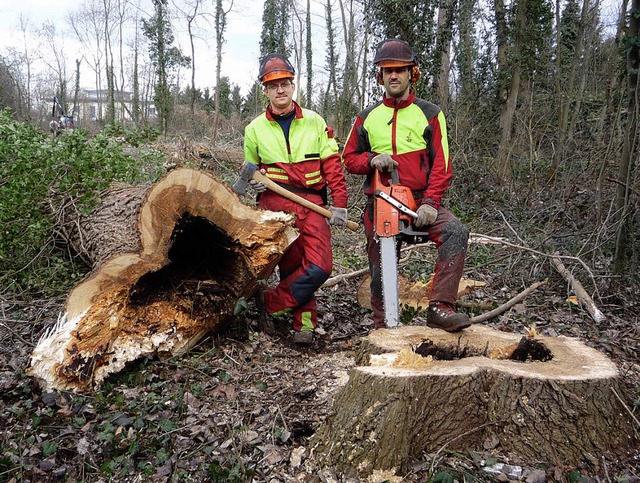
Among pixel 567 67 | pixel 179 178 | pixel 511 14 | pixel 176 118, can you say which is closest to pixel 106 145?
pixel 179 178

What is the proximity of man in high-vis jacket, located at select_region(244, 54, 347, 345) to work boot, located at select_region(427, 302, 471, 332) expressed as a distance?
106 cm

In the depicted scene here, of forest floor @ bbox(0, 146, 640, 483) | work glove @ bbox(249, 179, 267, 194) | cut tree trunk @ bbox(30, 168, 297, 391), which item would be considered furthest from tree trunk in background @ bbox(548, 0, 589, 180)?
cut tree trunk @ bbox(30, 168, 297, 391)

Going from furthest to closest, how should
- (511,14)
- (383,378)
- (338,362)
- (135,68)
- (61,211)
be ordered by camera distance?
(135,68) → (511,14) → (61,211) → (338,362) → (383,378)

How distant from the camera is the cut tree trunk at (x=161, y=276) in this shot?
314cm

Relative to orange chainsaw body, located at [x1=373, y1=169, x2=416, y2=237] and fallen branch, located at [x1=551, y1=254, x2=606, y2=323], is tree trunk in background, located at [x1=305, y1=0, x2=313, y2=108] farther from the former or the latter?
orange chainsaw body, located at [x1=373, y1=169, x2=416, y2=237]

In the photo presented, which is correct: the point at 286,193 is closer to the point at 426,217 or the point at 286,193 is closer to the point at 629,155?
the point at 426,217

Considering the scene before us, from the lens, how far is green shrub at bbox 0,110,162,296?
15.2ft

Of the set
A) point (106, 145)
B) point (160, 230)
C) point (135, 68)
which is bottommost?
point (160, 230)

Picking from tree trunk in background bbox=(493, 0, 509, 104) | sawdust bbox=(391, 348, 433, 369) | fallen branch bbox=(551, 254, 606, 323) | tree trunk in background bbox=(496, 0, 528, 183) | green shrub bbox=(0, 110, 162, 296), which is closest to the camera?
sawdust bbox=(391, 348, 433, 369)

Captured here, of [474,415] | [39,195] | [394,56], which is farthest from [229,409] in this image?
[39,195]

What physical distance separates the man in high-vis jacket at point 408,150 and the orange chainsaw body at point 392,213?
0.11m

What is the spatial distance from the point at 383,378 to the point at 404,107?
7.23 feet

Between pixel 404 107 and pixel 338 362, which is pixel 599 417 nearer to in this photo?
pixel 338 362

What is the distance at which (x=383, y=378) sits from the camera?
7.39 feet
